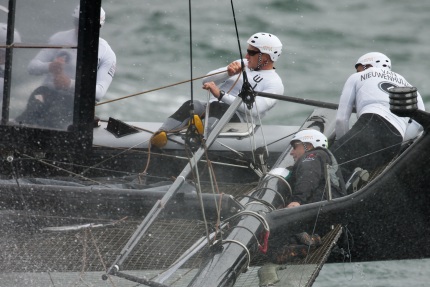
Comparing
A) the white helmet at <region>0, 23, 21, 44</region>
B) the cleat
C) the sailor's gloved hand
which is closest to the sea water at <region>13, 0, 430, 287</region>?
the sailor's gloved hand

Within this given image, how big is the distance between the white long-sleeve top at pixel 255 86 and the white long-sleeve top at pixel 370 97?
55 cm

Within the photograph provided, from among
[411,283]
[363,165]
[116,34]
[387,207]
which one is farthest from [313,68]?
[387,207]

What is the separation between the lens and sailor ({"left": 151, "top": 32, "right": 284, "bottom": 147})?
6137mm

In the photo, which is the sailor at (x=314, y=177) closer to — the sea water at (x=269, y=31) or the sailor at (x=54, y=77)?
the sailor at (x=54, y=77)

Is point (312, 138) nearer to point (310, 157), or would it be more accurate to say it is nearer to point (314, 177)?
point (310, 157)

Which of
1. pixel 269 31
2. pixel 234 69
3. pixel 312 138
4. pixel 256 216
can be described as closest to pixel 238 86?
pixel 234 69

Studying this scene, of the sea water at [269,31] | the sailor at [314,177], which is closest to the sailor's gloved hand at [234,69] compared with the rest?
the sailor at [314,177]

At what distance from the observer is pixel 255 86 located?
6.39 metres

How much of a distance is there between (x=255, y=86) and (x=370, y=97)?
2.98 feet

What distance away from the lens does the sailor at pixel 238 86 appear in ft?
20.1

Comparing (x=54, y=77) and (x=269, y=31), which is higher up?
(x=54, y=77)

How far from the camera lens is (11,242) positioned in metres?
4.79

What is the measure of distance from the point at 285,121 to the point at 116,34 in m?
2.46

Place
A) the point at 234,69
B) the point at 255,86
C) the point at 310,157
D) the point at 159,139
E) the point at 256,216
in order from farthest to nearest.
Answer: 1. the point at 255,86
2. the point at 234,69
3. the point at 159,139
4. the point at 310,157
5. the point at 256,216
